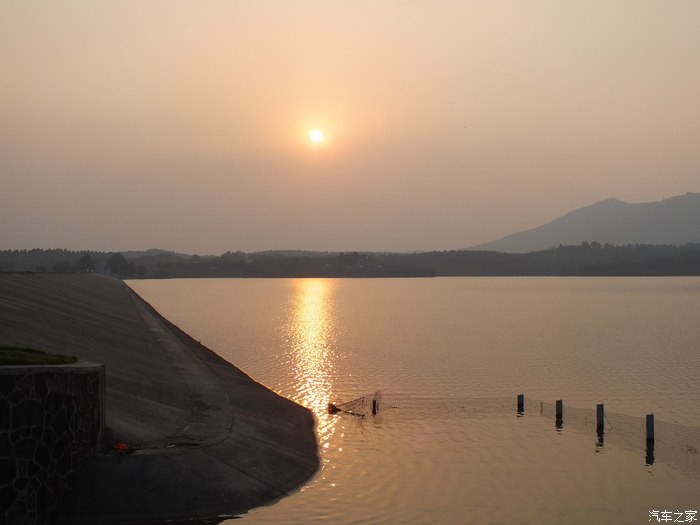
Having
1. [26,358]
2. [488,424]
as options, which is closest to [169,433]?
[26,358]

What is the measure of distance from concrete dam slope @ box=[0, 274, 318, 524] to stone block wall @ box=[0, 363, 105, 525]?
0.63 m

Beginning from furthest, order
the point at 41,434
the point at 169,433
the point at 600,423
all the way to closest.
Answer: the point at 600,423 < the point at 169,433 < the point at 41,434

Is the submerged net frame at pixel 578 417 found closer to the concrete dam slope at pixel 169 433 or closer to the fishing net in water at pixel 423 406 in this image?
the fishing net in water at pixel 423 406

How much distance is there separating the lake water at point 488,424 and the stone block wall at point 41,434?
4667mm

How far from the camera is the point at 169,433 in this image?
21.3 metres

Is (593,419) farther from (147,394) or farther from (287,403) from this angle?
(147,394)

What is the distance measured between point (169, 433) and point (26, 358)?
6.02 m

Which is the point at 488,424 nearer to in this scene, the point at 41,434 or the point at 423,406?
the point at 423,406

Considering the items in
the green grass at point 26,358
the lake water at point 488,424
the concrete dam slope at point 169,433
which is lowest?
the lake water at point 488,424

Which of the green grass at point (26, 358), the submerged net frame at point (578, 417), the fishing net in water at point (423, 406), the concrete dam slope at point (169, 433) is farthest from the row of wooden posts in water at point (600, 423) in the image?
the green grass at point (26, 358)

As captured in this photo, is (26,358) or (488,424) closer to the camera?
(26,358)

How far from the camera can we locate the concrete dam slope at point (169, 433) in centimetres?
1738

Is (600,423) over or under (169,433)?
under

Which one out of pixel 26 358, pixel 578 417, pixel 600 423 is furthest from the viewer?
pixel 578 417
